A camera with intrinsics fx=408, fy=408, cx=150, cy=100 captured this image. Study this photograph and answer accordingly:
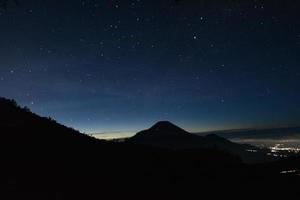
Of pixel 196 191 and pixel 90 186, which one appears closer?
pixel 90 186

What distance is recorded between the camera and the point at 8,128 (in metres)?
21.5

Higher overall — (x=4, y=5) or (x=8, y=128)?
(x=4, y=5)

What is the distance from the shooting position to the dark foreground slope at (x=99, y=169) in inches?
618

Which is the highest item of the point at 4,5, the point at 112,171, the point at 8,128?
the point at 4,5

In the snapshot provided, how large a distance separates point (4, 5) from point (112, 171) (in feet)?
27.3

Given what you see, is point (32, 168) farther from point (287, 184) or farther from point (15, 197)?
point (287, 184)

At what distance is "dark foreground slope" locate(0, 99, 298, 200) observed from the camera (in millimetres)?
15695

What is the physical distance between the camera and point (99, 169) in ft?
59.7

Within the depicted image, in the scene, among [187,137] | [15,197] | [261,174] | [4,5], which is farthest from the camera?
[187,137]

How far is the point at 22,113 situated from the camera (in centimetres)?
2552

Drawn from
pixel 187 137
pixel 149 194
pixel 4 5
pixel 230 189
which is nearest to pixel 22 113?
pixel 4 5

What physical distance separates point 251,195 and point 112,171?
6104 mm

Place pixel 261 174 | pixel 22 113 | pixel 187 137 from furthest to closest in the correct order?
pixel 187 137 → pixel 22 113 → pixel 261 174

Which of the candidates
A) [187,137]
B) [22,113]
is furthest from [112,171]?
[187,137]
